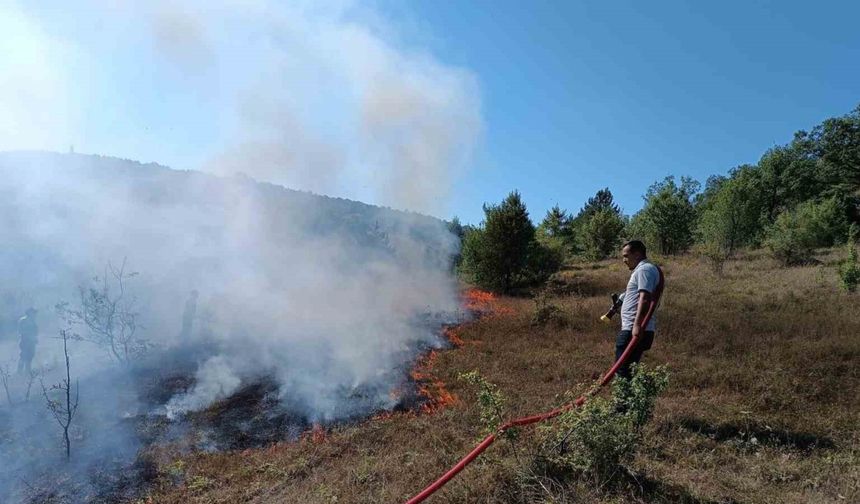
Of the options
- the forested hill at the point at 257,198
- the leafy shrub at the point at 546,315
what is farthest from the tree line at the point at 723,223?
the leafy shrub at the point at 546,315

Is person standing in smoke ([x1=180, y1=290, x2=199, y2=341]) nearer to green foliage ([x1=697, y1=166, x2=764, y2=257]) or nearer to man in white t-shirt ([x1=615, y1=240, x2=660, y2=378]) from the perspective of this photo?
man in white t-shirt ([x1=615, y1=240, x2=660, y2=378])

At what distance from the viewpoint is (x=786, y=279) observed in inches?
632

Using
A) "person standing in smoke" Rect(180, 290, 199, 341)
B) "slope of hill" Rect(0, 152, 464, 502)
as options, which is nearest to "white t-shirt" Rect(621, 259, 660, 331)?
"slope of hill" Rect(0, 152, 464, 502)

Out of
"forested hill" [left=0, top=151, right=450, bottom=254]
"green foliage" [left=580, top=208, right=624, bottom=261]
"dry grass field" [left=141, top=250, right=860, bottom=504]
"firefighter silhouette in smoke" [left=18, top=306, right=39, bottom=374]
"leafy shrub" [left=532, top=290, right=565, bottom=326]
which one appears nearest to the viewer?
"dry grass field" [left=141, top=250, right=860, bottom=504]

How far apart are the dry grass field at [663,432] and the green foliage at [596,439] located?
14 cm

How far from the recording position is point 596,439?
3295mm

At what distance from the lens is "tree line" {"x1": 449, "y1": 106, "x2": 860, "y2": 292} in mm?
19125

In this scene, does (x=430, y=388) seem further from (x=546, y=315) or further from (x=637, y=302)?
(x=546, y=315)

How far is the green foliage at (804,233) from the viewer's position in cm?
2102

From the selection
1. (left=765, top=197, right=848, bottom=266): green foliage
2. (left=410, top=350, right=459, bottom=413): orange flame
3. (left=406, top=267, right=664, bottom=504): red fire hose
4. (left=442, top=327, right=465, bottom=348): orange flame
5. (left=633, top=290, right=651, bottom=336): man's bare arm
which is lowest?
(left=410, top=350, right=459, bottom=413): orange flame

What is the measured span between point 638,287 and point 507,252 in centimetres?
1430

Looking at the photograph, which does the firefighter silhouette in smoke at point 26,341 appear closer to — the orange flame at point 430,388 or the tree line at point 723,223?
the orange flame at point 430,388

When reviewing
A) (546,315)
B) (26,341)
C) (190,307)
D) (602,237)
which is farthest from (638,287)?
(602,237)

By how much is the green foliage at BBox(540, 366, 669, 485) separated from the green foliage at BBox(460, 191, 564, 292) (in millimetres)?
15197
